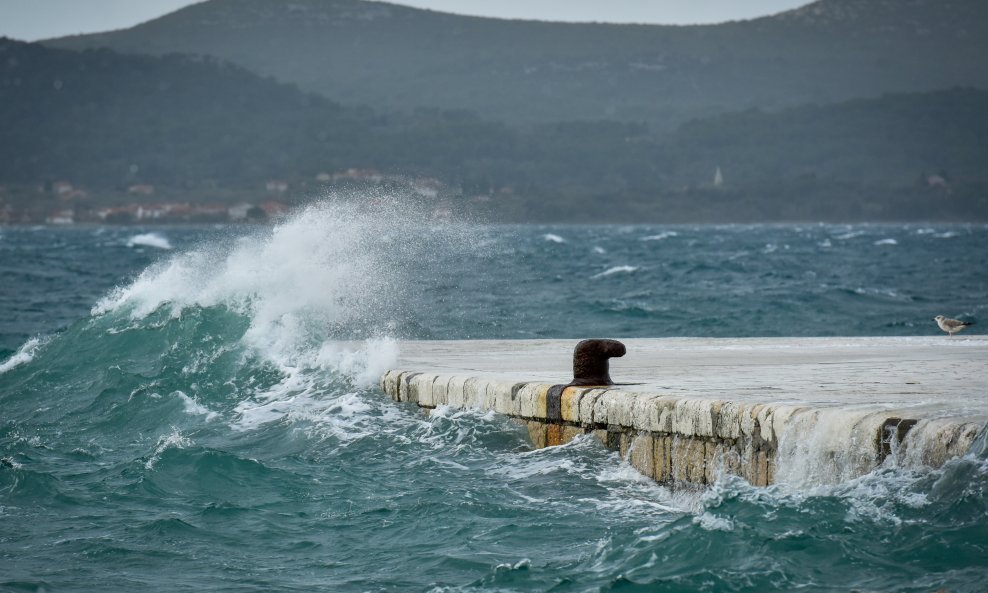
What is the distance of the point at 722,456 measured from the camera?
7.41 metres

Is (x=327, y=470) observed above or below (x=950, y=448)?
below

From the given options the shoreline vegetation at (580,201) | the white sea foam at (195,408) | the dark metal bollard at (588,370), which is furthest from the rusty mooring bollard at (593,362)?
the shoreline vegetation at (580,201)

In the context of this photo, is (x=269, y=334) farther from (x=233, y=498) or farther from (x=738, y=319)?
(x=738, y=319)

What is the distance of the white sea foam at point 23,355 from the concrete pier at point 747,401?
5336 mm

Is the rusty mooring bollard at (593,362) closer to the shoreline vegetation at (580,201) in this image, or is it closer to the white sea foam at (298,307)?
the white sea foam at (298,307)

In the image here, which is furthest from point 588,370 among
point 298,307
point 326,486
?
point 298,307

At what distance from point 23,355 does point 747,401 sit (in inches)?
412

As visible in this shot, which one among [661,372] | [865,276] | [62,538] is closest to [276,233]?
[661,372]

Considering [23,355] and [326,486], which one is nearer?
[326,486]

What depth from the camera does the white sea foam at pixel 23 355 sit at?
14903 millimetres

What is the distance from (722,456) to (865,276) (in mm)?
34859

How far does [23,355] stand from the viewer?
1545cm

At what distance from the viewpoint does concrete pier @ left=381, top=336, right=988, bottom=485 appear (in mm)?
6574

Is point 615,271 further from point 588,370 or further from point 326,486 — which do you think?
point 326,486
